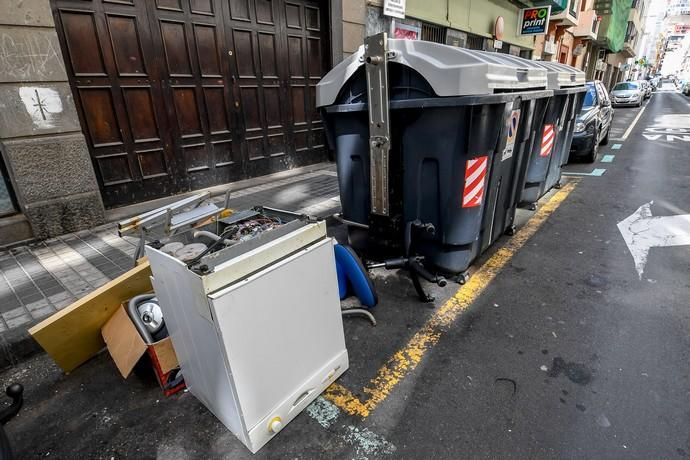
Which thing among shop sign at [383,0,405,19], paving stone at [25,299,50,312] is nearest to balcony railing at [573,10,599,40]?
shop sign at [383,0,405,19]

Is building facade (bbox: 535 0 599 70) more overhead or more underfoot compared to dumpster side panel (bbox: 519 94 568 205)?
more overhead

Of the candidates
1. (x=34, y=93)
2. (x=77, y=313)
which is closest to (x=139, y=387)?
(x=77, y=313)

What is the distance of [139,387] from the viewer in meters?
2.24

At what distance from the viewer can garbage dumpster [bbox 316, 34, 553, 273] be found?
262 cm

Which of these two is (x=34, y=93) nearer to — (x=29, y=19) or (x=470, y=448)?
(x=29, y=19)

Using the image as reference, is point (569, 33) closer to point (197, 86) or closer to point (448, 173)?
point (197, 86)

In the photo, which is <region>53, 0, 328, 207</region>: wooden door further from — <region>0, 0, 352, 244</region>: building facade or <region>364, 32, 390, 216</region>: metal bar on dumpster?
<region>364, 32, 390, 216</region>: metal bar on dumpster

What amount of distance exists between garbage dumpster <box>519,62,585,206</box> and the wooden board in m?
4.15

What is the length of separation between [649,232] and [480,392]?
12.3 feet

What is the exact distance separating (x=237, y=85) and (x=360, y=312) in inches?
180

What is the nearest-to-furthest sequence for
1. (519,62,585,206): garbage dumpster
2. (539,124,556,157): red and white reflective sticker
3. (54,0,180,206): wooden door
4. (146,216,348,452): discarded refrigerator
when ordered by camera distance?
1. (146,216,348,452): discarded refrigerator
2. (54,0,180,206): wooden door
3. (519,62,585,206): garbage dumpster
4. (539,124,556,157): red and white reflective sticker

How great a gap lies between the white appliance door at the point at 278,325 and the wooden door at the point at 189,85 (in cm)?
413

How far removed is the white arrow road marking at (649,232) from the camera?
12.8ft

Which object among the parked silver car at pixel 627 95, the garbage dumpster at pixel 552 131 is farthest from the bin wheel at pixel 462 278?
the parked silver car at pixel 627 95
